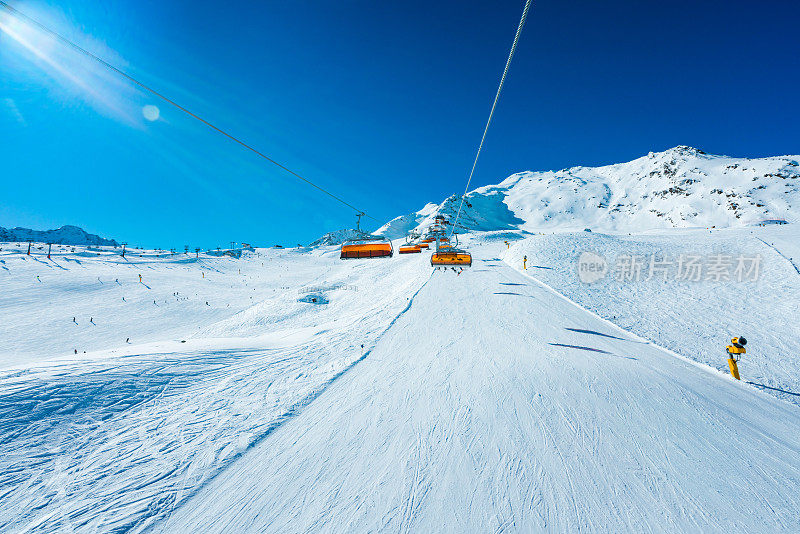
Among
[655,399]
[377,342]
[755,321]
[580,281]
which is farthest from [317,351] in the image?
[755,321]

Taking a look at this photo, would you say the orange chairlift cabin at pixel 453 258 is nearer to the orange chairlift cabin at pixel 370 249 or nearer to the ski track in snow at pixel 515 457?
the orange chairlift cabin at pixel 370 249

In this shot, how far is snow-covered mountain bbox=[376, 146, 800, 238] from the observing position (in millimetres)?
117250

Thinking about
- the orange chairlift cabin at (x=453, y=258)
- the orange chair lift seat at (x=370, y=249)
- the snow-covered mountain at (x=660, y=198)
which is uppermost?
the snow-covered mountain at (x=660, y=198)

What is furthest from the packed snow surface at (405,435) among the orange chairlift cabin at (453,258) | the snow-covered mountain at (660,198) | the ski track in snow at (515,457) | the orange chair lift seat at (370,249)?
the snow-covered mountain at (660,198)

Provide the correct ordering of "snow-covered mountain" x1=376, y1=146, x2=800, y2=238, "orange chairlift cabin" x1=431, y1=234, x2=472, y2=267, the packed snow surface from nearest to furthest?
the packed snow surface < "orange chairlift cabin" x1=431, y1=234, x2=472, y2=267 < "snow-covered mountain" x1=376, y1=146, x2=800, y2=238

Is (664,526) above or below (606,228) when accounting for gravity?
below

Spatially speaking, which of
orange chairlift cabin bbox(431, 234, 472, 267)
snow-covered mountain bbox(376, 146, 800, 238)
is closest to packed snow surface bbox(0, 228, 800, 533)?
orange chairlift cabin bbox(431, 234, 472, 267)

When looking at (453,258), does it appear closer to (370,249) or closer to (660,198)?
(370,249)

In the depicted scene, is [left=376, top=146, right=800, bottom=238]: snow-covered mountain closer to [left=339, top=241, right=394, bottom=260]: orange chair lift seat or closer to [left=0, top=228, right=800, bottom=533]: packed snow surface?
[left=339, top=241, right=394, bottom=260]: orange chair lift seat

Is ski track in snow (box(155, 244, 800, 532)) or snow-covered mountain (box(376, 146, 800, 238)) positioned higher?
snow-covered mountain (box(376, 146, 800, 238))

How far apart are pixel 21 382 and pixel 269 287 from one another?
3539 cm

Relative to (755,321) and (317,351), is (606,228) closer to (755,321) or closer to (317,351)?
(755,321)

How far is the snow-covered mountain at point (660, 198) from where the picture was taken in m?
117

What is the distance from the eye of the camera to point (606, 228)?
127m
